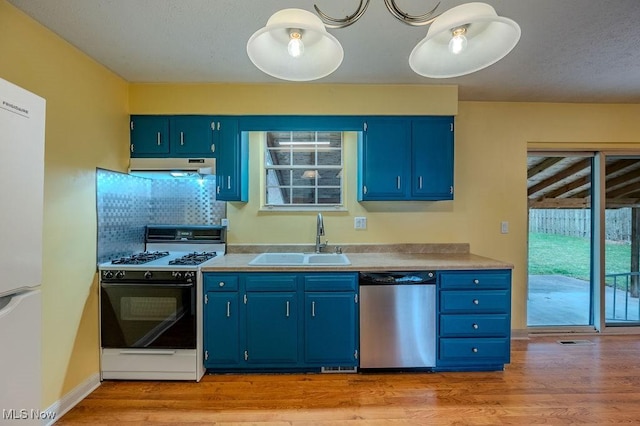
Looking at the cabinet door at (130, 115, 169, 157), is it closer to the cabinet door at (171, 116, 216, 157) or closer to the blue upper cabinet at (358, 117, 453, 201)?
the cabinet door at (171, 116, 216, 157)

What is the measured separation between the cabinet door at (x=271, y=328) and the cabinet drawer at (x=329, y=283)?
0.17 metres

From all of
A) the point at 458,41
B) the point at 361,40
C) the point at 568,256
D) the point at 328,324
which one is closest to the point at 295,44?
the point at 458,41

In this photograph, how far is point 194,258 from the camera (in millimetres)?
2631

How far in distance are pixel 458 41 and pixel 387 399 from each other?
220 cm

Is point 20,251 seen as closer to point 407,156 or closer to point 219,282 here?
point 219,282

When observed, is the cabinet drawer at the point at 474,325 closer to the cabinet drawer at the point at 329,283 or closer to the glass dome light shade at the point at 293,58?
the cabinet drawer at the point at 329,283

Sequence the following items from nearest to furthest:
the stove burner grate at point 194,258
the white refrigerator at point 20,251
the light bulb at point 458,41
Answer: the light bulb at point 458,41 → the white refrigerator at point 20,251 → the stove burner grate at point 194,258

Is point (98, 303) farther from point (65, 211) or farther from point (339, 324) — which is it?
point (339, 324)

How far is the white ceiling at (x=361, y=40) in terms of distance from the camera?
176 cm

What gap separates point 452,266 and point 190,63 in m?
2.60

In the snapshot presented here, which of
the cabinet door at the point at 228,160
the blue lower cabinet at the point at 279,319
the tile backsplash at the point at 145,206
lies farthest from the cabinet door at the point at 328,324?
the tile backsplash at the point at 145,206

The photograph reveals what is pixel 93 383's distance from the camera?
7.59 ft

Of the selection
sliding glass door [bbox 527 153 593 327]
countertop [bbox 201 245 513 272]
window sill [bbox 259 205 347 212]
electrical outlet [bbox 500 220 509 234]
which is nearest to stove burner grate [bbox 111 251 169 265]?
countertop [bbox 201 245 513 272]

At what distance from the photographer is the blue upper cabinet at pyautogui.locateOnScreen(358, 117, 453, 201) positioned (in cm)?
281
